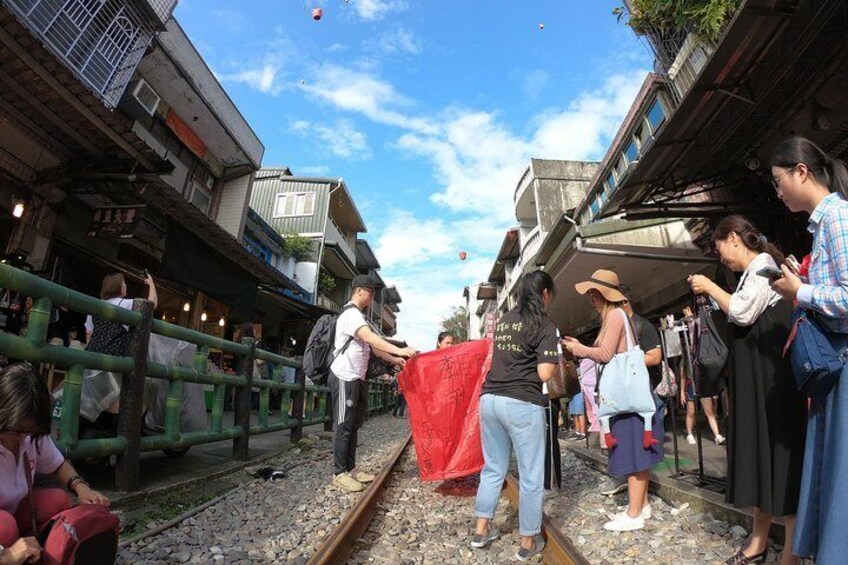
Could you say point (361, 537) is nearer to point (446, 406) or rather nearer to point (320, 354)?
point (446, 406)

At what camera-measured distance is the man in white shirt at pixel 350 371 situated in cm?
442

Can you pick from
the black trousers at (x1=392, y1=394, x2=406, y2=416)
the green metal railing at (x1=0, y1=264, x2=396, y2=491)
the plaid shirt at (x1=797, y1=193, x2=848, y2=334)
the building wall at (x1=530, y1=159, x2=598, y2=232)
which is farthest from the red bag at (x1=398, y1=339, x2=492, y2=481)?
the building wall at (x1=530, y1=159, x2=598, y2=232)

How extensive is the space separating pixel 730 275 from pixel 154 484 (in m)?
4.50

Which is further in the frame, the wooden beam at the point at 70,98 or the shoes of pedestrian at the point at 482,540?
the wooden beam at the point at 70,98

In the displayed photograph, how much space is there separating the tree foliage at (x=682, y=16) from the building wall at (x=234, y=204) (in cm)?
1066

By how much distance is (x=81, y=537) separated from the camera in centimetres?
160

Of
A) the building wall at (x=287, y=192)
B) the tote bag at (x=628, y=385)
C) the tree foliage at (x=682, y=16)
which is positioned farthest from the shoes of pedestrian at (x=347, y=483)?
the building wall at (x=287, y=192)

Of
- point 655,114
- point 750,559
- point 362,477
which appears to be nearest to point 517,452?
point 750,559

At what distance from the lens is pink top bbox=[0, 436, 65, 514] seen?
172cm

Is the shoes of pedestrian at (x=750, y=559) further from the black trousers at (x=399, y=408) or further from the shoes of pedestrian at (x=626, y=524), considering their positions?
the black trousers at (x=399, y=408)

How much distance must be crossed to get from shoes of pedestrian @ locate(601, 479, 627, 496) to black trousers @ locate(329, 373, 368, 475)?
8.24 feet

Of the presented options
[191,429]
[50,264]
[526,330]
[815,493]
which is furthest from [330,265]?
[815,493]

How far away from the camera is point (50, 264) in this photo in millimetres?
7480

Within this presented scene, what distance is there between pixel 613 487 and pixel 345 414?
2761 mm
